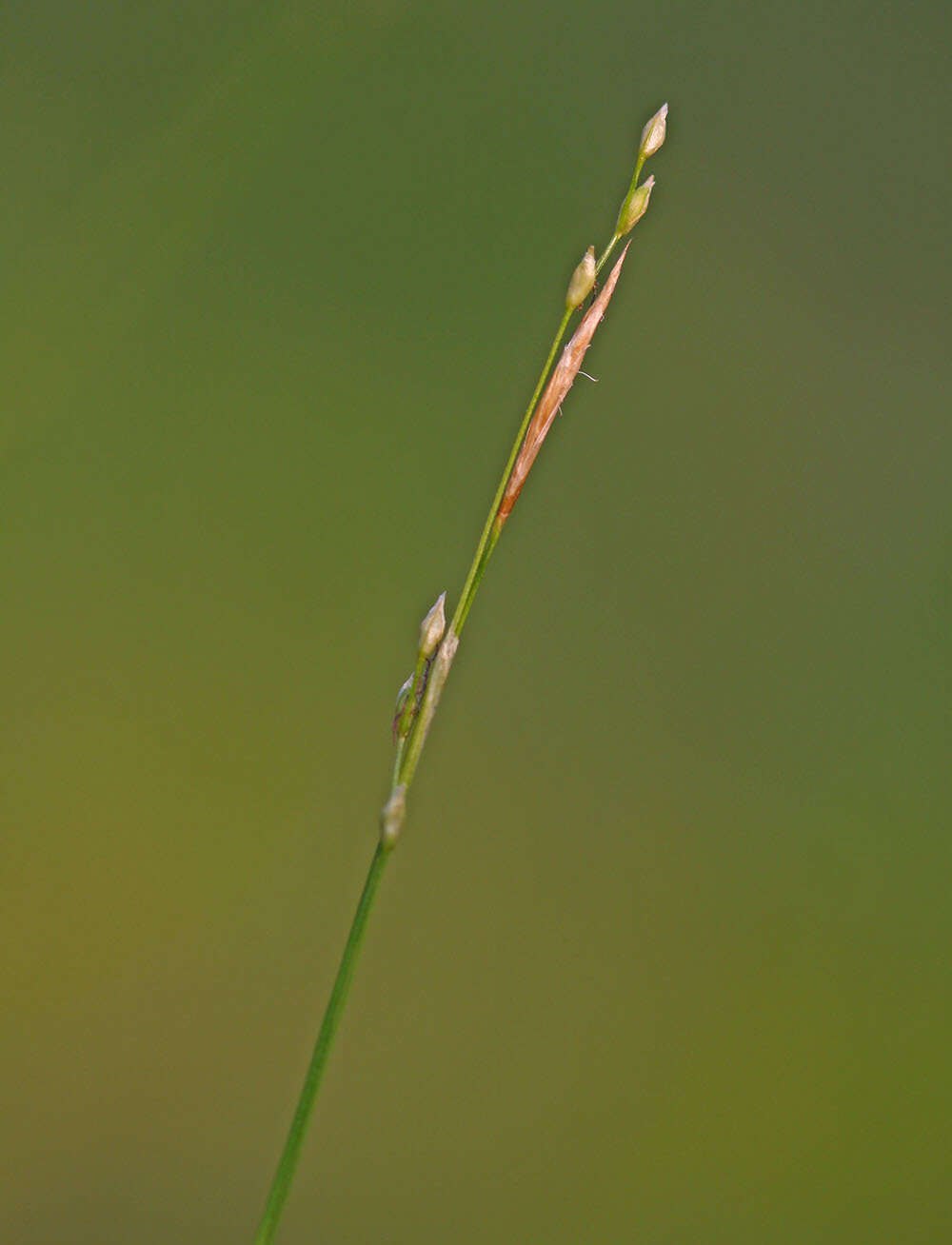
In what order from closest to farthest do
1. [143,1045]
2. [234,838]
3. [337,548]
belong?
[143,1045], [234,838], [337,548]

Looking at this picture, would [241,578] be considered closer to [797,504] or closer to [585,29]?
[797,504]

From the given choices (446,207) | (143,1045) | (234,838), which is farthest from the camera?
Result: (446,207)

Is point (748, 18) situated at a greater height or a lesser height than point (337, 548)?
greater

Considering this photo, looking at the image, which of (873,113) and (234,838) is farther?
(873,113)

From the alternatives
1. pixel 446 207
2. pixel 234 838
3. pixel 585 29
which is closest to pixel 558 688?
pixel 234 838

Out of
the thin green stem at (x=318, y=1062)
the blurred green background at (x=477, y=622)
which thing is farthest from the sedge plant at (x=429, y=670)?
the blurred green background at (x=477, y=622)

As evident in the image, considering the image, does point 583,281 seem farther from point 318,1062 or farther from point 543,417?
point 318,1062

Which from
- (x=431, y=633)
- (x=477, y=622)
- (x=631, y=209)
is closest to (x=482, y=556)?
(x=431, y=633)

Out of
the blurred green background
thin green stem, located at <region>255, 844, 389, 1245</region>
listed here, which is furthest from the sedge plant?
the blurred green background
